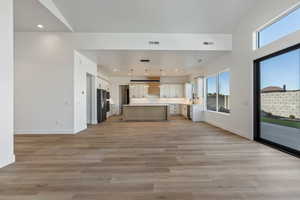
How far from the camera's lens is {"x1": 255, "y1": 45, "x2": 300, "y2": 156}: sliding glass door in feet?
11.5

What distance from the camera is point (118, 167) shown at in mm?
2828

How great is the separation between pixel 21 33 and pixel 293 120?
7.50 m

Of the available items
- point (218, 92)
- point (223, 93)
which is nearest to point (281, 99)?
point (223, 93)

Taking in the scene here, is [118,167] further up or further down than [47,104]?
further down

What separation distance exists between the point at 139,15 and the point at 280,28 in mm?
3385

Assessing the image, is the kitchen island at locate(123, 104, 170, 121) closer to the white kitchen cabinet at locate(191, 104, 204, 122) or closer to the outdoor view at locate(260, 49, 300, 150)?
the white kitchen cabinet at locate(191, 104, 204, 122)

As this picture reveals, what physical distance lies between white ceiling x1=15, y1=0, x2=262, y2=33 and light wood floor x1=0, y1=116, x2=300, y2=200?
128 inches

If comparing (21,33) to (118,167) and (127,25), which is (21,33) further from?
(118,167)

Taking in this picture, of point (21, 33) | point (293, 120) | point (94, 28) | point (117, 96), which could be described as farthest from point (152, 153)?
point (117, 96)

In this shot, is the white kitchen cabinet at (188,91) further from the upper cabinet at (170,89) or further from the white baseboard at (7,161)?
the white baseboard at (7,161)

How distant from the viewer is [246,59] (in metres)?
4.95

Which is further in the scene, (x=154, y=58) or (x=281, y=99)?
(x=154, y=58)

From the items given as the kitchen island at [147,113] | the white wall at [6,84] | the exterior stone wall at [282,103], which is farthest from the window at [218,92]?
the white wall at [6,84]

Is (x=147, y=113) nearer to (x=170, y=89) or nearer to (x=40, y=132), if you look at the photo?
(x=170, y=89)
